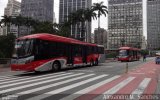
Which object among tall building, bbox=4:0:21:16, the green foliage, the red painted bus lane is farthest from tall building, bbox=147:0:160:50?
the red painted bus lane

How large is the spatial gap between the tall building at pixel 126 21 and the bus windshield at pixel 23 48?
83.9m

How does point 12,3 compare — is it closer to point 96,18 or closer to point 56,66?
point 96,18

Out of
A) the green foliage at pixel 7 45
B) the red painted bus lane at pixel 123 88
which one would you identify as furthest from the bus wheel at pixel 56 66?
the green foliage at pixel 7 45

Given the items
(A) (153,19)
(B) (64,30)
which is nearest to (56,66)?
(B) (64,30)

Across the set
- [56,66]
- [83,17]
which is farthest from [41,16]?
[56,66]

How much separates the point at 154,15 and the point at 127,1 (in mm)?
17549

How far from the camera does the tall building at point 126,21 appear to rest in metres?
107

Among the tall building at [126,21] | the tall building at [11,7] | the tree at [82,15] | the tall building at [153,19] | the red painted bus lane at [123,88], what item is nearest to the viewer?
the red painted bus lane at [123,88]

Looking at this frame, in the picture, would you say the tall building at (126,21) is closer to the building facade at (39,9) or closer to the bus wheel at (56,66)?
the building facade at (39,9)

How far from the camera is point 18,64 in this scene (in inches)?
813

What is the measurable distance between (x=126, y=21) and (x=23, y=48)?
94847 millimetres

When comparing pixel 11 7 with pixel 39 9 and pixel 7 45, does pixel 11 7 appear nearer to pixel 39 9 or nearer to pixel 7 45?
pixel 39 9

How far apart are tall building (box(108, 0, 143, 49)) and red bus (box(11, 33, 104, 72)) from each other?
256 feet

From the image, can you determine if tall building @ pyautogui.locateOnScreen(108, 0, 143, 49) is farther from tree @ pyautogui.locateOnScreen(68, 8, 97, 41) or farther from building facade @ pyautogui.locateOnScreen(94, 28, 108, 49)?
tree @ pyautogui.locateOnScreen(68, 8, 97, 41)
